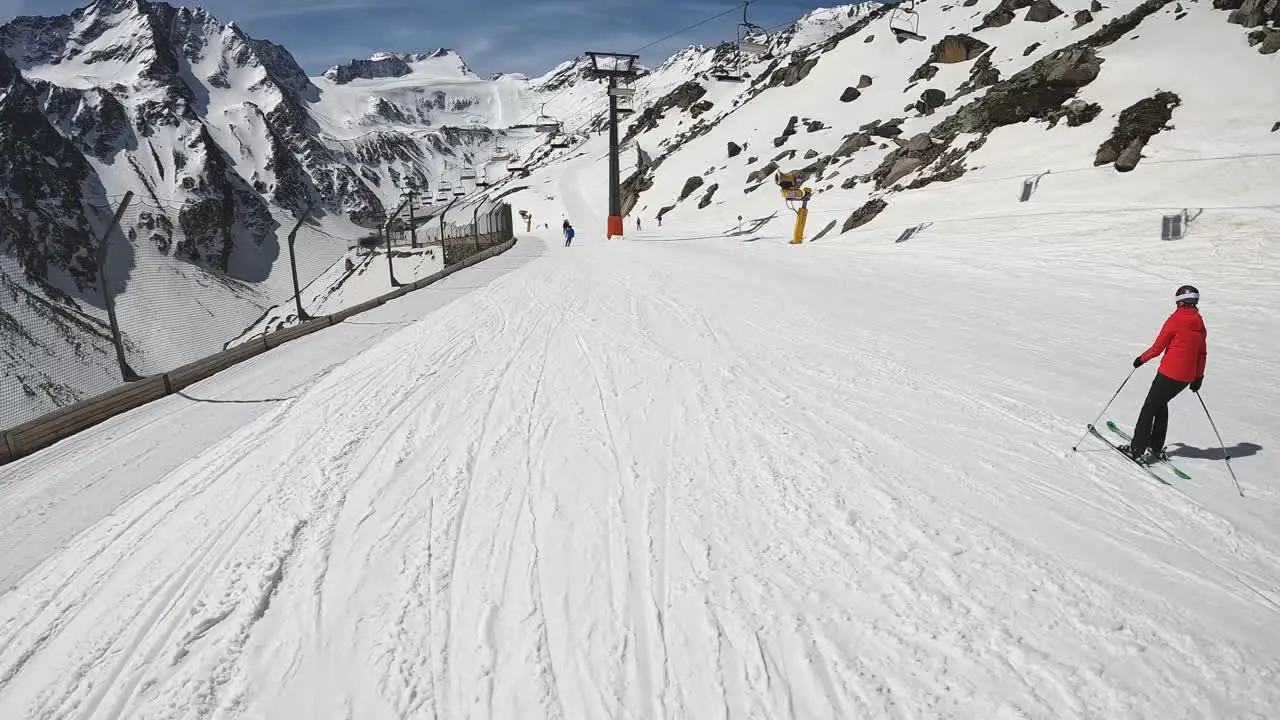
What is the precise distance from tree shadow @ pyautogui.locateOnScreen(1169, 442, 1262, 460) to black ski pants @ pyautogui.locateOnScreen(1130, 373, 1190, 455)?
36 centimetres

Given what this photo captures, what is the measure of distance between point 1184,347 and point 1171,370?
20 cm

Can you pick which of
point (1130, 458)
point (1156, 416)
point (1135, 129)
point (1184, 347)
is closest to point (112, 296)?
point (1130, 458)

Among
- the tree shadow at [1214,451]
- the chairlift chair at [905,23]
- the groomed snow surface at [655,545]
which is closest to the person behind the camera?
the groomed snow surface at [655,545]

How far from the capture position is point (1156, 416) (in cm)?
489

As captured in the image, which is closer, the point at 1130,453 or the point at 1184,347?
the point at 1184,347

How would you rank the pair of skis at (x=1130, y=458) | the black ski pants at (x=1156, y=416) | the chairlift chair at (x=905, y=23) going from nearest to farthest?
the pair of skis at (x=1130, y=458) < the black ski pants at (x=1156, y=416) < the chairlift chair at (x=905, y=23)

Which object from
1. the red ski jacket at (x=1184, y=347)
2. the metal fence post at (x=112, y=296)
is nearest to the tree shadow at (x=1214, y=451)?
the red ski jacket at (x=1184, y=347)

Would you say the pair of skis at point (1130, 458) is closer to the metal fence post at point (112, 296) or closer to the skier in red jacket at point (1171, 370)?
the skier in red jacket at point (1171, 370)

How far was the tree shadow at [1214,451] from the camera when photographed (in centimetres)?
507

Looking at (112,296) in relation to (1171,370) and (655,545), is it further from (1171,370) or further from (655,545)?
(1171,370)

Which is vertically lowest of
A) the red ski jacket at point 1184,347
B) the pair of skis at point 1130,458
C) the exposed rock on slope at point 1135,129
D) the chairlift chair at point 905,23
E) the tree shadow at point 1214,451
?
the tree shadow at point 1214,451

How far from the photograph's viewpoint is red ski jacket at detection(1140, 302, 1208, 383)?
477 centimetres

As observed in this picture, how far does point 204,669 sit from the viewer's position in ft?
9.94

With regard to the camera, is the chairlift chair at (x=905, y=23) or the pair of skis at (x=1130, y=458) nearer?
the pair of skis at (x=1130, y=458)
